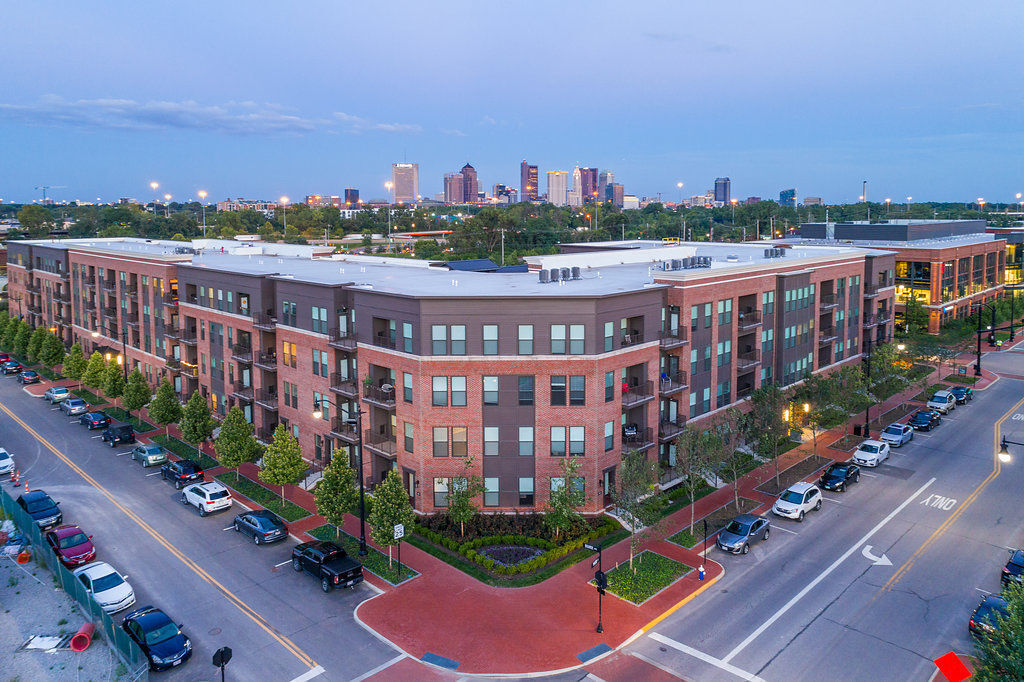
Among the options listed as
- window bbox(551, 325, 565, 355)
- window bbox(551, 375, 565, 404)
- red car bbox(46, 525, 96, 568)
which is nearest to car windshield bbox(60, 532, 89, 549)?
red car bbox(46, 525, 96, 568)

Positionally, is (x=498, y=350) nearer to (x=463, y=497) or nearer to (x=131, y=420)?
(x=463, y=497)

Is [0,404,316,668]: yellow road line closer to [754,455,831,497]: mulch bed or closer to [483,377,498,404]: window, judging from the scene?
[483,377,498,404]: window

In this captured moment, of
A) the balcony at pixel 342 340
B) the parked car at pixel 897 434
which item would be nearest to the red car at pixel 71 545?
the balcony at pixel 342 340

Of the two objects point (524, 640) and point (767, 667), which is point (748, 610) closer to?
point (767, 667)

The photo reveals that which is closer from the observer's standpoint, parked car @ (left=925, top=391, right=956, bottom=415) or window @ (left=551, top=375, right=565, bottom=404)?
window @ (left=551, top=375, right=565, bottom=404)

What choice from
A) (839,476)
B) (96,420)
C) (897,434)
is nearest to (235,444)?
(96,420)
